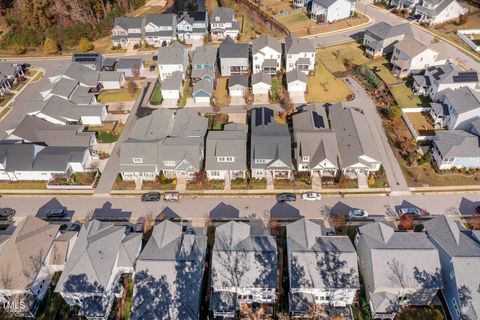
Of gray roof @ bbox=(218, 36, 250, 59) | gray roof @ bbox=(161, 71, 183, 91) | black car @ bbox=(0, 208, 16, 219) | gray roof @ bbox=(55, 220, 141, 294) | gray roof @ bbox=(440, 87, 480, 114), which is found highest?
gray roof @ bbox=(218, 36, 250, 59)

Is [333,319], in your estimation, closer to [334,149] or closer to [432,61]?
[334,149]

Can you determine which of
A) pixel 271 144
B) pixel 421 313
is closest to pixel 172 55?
pixel 271 144

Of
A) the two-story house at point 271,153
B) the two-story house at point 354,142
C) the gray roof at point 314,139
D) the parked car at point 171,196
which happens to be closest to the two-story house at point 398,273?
the two-story house at point 354,142

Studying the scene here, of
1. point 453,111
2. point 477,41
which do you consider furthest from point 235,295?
point 477,41

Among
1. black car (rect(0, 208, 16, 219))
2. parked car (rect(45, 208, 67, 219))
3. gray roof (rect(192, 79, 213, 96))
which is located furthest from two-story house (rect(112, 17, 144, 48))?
parked car (rect(45, 208, 67, 219))

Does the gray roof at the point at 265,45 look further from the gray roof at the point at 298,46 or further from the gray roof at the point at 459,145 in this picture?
the gray roof at the point at 459,145

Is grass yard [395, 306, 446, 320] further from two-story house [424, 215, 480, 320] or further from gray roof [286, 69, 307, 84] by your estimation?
gray roof [286, 69, 307, 84]

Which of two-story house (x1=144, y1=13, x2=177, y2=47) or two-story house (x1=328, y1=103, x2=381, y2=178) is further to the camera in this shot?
two-story house (x1=144, y1=13, x2=177, y2=47)
